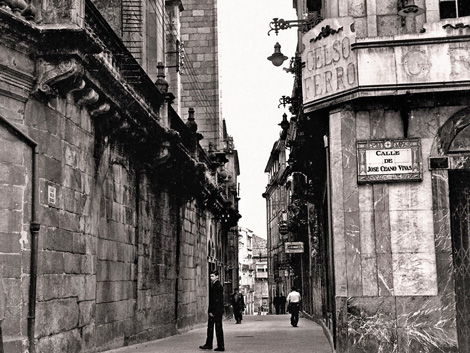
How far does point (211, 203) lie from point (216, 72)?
7.24 meters

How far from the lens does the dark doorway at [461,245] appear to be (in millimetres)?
11547

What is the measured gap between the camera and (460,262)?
11.7 m

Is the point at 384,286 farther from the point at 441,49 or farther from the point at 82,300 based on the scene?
the point at 82,300

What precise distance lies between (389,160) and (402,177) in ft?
1.18

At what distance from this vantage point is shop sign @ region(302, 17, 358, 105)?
11922 millimetres

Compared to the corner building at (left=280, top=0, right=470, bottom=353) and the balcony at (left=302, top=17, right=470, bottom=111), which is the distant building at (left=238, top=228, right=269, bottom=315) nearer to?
the corner building at (left=280, top=0, right=470, bottom=353)

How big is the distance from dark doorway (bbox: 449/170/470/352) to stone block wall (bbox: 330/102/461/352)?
36 centimetres

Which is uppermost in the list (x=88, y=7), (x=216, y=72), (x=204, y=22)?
(x=204, y=22)

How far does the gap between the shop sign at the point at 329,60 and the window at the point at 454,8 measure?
4.91ft

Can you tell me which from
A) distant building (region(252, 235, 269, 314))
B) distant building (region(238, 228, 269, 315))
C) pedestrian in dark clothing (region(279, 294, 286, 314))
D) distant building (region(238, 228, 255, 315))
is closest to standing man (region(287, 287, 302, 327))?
pedestrian in dark clothing (region(279, 294, 286, 314))

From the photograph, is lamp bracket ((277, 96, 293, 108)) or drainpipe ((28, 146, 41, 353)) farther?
lamp bracket ((277, 96, 293, 108))

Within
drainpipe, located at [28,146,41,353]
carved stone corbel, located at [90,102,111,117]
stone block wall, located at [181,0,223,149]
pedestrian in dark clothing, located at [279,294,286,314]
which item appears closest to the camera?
drainpipe, located at [28,146,41,353]

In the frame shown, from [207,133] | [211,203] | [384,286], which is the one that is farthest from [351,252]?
[207,133]

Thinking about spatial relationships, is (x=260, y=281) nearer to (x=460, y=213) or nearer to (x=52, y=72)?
(x=460, y=213)
